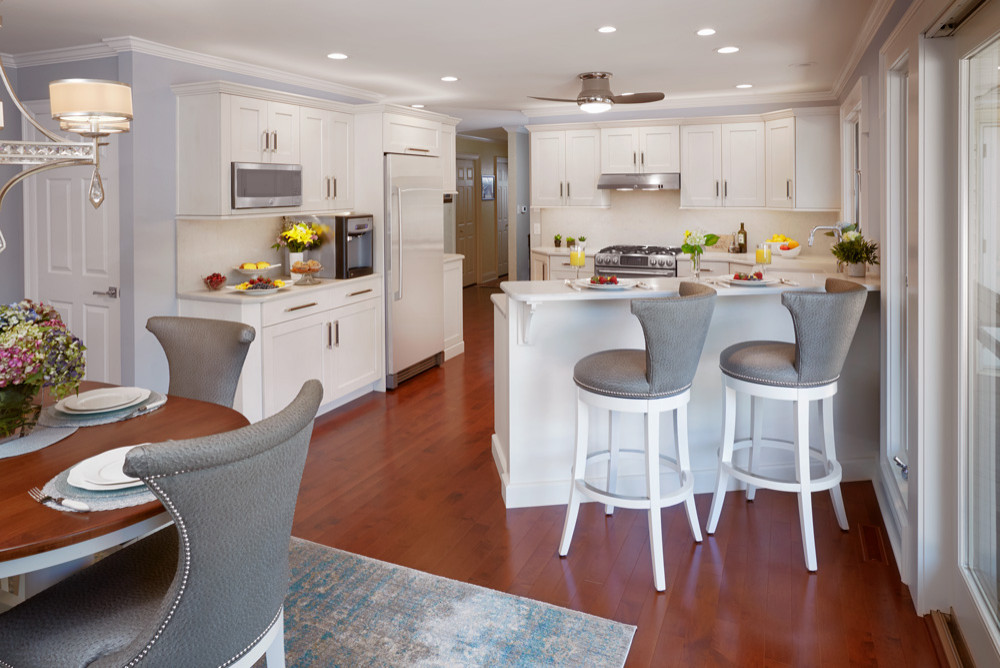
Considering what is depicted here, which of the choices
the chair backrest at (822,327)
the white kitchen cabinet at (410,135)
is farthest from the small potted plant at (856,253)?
the white kitchen cabinet at (410,135)

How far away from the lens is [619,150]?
751cm

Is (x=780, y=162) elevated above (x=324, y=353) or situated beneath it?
elevated above

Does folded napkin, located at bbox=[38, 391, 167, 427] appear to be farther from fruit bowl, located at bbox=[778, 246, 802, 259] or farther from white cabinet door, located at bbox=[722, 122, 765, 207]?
white cabinet door, located at bbox=[722, 122, 765, 207]

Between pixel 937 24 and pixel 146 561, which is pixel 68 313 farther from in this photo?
pixel 937 24

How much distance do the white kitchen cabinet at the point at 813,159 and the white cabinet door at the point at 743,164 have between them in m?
0.31

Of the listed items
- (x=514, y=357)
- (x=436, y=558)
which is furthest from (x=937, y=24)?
(x=436, y=558)

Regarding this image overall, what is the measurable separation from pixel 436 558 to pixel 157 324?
1.40m

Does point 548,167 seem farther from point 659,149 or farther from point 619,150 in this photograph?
point 659,149

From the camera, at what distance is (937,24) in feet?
7.72

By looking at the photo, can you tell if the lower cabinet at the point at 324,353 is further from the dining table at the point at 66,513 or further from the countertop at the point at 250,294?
the dining table at the point at 66,513

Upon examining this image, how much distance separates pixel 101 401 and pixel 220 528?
1.14 meters

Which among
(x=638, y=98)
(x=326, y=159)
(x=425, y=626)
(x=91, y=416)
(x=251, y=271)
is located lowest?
(x=425, y=626)

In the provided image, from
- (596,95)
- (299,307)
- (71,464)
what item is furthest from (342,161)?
(71,464)

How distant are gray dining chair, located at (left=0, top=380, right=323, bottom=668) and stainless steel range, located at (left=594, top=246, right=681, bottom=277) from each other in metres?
5.71
